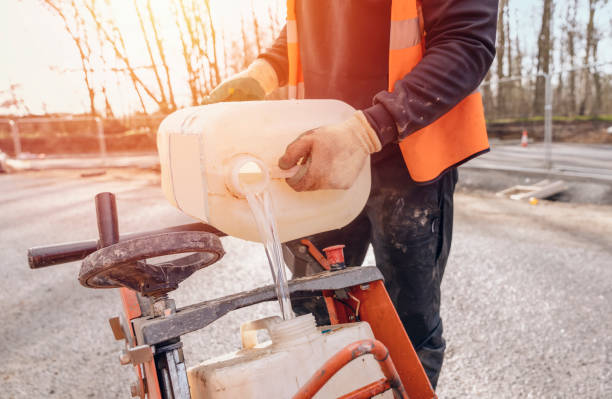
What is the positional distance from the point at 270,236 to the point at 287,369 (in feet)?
0.91

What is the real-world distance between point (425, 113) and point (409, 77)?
0.30 feet

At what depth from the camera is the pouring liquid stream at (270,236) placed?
92 cm

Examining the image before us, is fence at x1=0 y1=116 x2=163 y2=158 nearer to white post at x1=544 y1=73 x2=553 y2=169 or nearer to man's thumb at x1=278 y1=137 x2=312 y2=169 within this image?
white post at x1=544 y1=73 x2=553 y2=169

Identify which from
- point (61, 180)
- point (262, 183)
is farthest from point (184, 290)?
point (61, 180)

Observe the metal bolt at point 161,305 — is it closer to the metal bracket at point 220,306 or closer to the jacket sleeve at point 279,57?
the metal bracket at point 220,306

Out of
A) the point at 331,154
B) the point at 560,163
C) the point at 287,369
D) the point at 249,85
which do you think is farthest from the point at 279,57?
the point at 560,163

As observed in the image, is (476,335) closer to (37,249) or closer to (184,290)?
(184,290)

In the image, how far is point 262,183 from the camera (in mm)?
1012

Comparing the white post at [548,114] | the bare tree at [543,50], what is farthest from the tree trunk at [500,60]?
the white post at [548,114]

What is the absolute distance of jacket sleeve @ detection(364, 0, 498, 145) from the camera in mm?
1083

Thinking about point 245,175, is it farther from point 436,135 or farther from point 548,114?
point 548,114

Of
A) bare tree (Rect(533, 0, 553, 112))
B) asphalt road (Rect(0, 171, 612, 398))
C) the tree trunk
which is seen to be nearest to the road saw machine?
asphalt road (Rect(0, 171, 612, 398))

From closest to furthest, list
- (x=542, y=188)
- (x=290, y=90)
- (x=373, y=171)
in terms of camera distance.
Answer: (x=373, y=171) < (x=290, y=90) < (x=542, y=188)

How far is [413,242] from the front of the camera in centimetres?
130
